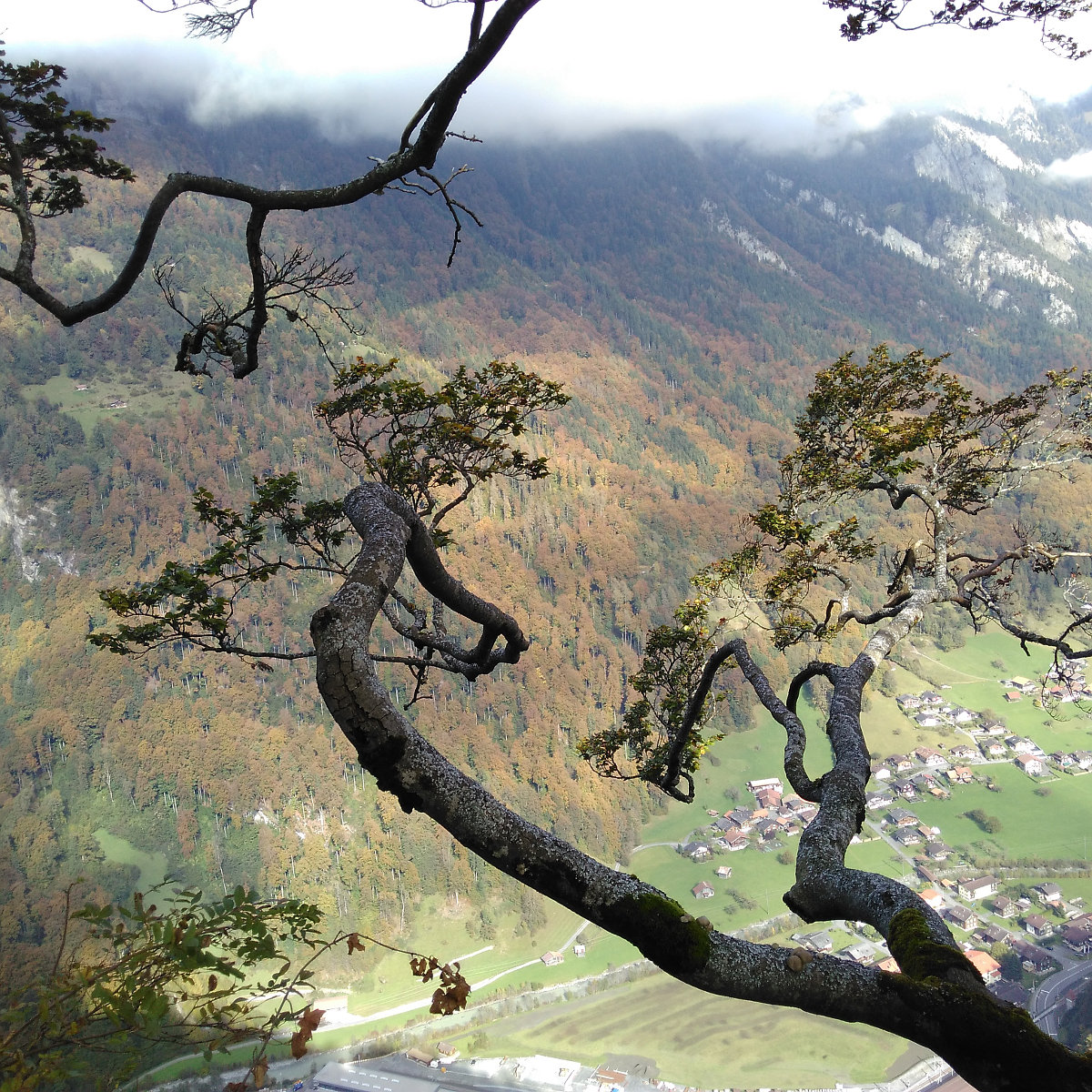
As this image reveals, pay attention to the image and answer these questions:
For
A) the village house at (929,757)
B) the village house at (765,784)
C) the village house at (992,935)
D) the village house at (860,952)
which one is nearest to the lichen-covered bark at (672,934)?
the village house at (860,952)

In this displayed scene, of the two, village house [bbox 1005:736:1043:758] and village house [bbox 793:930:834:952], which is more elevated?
village house [bbox 793:930:834:952]

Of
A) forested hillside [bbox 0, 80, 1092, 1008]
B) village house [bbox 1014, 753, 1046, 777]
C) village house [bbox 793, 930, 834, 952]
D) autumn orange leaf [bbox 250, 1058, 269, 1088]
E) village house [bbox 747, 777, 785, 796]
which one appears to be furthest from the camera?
village house [bbox 747, 777, 785, 796]

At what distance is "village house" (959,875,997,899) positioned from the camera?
4006 centimetres

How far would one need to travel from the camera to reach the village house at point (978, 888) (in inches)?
1577

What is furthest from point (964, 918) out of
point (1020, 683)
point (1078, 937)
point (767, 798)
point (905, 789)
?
point (1020, 683)

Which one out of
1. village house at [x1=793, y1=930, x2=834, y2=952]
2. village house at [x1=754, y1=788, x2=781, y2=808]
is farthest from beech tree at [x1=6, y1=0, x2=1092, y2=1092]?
village house at [x1=754, y1=788, x2=781, y2=808]

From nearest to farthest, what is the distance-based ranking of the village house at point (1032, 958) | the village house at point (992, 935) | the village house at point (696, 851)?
the village house at point (1032, 958) → the village house at point (992, 935) → the village house at point (696, 851)

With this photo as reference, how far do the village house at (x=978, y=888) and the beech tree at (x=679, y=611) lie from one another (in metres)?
40.4

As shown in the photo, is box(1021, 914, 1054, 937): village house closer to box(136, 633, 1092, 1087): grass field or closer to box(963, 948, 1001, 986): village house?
box(963, 948, 1001, 986): village house

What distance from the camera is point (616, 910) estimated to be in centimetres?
228

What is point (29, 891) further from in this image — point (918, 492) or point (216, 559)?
point (918, 492)

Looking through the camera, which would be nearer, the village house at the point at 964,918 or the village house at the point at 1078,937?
the village house at the point at 1078,937

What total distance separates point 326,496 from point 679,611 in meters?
92.9

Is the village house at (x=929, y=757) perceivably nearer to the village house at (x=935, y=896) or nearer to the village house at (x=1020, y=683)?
the village house at (x=1020, y=683)
